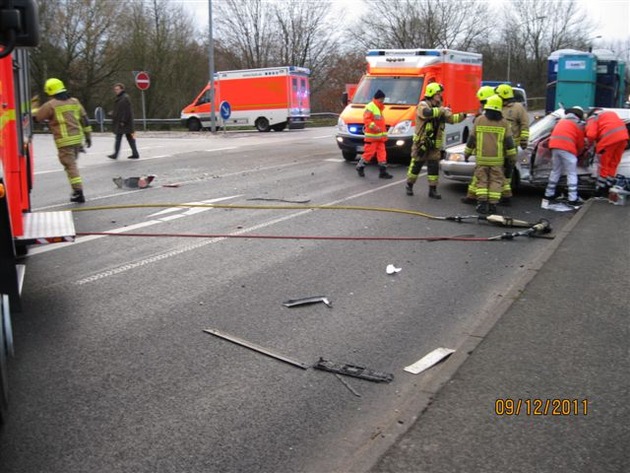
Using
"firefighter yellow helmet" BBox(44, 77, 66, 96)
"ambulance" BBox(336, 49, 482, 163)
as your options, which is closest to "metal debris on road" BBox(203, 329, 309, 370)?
"firefighter yellow helmet" BBox(44, 77, 66, 96)

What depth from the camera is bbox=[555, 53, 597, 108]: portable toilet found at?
26.7 m

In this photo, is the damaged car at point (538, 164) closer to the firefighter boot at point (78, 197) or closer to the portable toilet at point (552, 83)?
the firefighter boot at point (78, 197)

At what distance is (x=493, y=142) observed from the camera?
9438 millimetres

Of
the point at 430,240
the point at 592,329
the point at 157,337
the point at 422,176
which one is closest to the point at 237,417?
the point at 157,337

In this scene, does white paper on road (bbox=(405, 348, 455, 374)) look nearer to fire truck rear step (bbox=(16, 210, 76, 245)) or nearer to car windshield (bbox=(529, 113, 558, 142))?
fire truck rear step (bbox=(16, 210, 76, 245))

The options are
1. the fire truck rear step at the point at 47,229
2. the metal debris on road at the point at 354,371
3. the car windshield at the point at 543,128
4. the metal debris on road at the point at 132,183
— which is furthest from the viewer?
the metal debris on road at the point at 132,183

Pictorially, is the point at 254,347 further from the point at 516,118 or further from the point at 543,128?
the point at 543,128

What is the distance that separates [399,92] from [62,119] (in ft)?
29.0

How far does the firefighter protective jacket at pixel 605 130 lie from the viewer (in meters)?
10.4

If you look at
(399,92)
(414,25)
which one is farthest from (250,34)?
(399,92)

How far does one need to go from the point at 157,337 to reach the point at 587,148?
8.56 metres

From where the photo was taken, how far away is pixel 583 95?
1058 inches

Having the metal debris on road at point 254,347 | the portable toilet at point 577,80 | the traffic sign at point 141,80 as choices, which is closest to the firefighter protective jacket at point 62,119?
the metal debris on road at point 254,347
